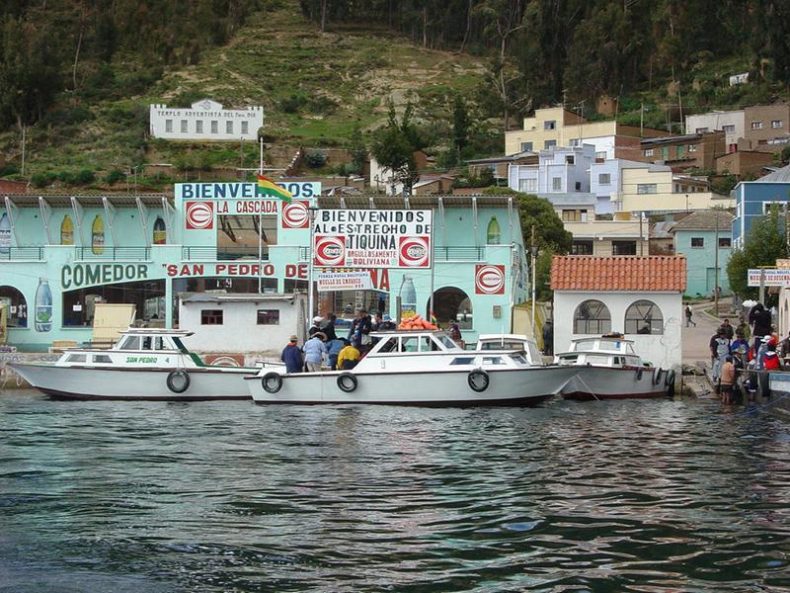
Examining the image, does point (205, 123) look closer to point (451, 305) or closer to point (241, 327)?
point (451, 305)

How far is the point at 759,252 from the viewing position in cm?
6750

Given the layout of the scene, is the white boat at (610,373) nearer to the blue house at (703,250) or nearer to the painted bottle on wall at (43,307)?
the painted bottle on wall at (43,307)

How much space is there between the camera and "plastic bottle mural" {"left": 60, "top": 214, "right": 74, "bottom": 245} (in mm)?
59531

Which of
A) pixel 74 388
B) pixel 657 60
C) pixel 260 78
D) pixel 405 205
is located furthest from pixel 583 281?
pixel 260 78

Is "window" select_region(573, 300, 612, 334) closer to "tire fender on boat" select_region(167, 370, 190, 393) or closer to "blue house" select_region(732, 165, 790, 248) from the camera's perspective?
"tire fender on boat" select_region(167, 370, 190, 393)

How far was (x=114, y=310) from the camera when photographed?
174ft

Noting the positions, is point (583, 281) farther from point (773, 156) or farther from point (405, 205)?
point (773, 156)

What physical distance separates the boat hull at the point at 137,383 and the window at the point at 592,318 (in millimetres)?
12511

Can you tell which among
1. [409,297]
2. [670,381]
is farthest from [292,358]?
[409,297]

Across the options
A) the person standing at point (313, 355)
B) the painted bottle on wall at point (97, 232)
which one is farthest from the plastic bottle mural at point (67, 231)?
the person standing at point (313, 355)

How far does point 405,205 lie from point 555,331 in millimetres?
13324

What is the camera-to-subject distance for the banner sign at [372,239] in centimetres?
4428

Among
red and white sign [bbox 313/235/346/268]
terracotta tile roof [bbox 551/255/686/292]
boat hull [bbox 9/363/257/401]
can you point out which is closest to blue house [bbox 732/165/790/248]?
terracotta tile roof [bbox 551/255/686/292]

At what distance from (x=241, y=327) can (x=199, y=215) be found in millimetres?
12673
